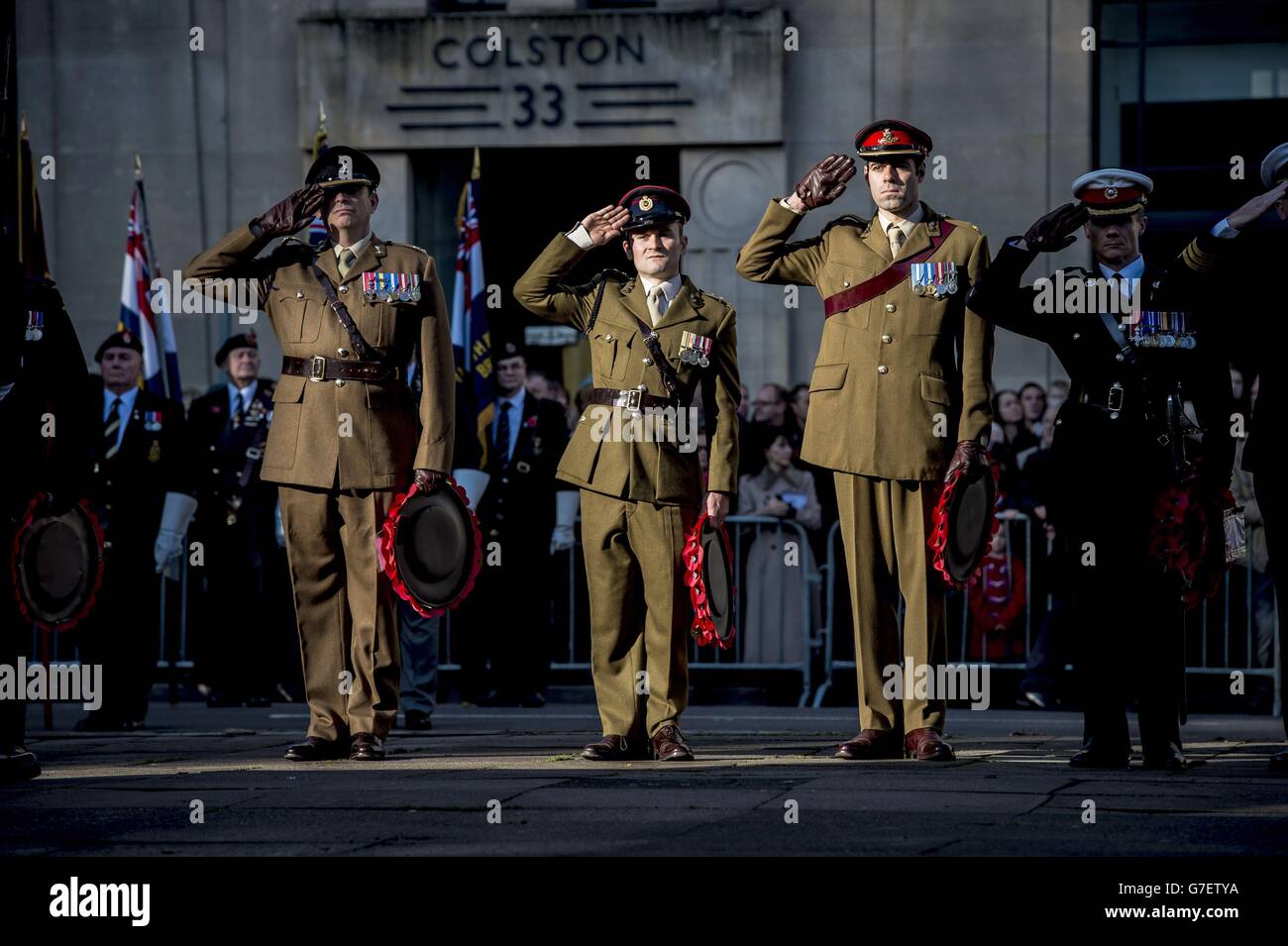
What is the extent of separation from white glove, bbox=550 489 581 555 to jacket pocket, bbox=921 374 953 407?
5.31m

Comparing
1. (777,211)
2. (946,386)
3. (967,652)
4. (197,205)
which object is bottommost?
(967,652)

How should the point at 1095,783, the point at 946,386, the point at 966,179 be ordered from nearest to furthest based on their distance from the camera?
1. the point at 1095,783
2. the point at 946,386
3. the point at 966,179

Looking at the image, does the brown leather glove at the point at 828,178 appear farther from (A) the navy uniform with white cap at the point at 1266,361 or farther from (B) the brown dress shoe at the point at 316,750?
(B) the brown dress shoe at the point at 316,750

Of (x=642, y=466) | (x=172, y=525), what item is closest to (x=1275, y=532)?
(x=642, y=466)

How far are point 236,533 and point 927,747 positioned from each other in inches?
255

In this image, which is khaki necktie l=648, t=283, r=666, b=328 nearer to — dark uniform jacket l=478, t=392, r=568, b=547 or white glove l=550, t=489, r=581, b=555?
dark uniform jacket l=478, t=392, r=568, b=547

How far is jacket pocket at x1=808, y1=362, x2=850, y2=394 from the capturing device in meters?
8.54

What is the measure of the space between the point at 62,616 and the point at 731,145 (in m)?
11.5

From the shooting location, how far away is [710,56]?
62.8ft

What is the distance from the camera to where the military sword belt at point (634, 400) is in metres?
8.56

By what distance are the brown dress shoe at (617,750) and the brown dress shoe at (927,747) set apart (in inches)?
39.4

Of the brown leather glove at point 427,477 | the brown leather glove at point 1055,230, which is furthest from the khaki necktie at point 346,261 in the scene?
the brown leather glove at point 1055,230
